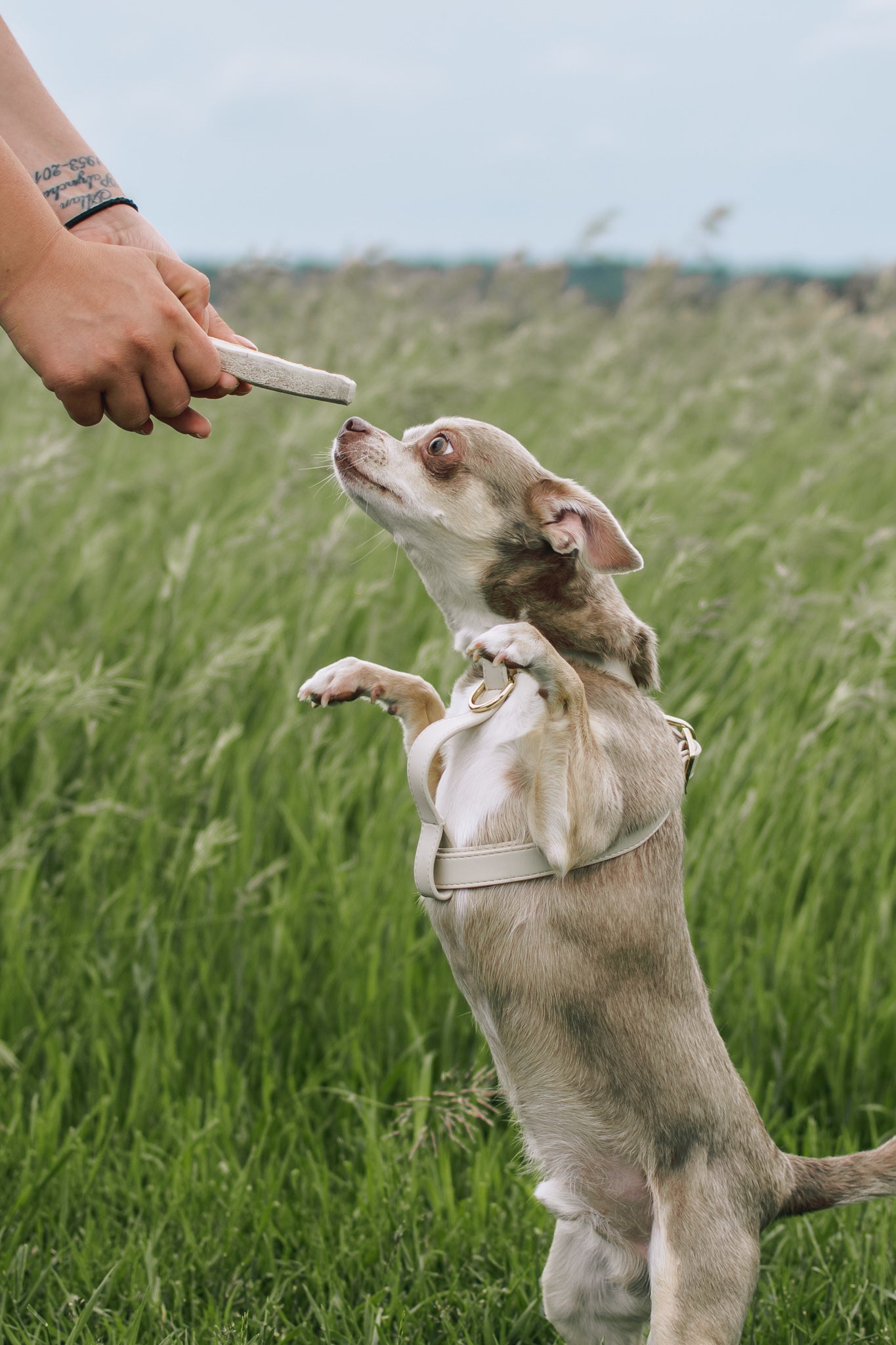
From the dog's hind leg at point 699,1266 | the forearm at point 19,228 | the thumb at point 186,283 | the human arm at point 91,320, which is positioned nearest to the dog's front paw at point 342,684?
the human arm at point 91,320

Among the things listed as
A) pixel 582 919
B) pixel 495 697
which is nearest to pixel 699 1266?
pixel 582 919

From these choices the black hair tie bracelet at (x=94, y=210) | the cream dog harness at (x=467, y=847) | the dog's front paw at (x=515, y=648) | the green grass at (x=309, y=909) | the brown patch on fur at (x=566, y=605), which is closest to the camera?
the dog's front paw at (x=515, y=648)

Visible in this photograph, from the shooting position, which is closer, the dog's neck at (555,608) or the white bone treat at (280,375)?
the white bone treat at (280,375)

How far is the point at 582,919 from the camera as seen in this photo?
1.91 metres

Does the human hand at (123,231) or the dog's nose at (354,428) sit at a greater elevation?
the human hand at (123,231)

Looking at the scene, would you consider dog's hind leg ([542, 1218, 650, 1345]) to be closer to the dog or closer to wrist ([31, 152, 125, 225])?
the dog

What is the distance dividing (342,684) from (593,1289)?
1138mm

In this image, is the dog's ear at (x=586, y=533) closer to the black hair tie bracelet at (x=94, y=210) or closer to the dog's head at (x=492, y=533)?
the dog's head at (x=492, y=533)

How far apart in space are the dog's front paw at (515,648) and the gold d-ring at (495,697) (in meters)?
0.04

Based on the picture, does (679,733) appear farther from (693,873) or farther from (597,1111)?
(693,873)

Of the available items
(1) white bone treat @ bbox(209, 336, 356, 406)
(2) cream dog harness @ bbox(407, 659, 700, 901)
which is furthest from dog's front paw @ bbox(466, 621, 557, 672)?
(1) white bone treat @ bbox(209, 336, 356, 406)

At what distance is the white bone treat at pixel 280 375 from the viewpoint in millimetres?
1959

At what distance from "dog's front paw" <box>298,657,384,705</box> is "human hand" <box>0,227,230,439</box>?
52 centimetres

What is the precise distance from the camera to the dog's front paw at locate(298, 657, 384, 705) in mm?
1940
